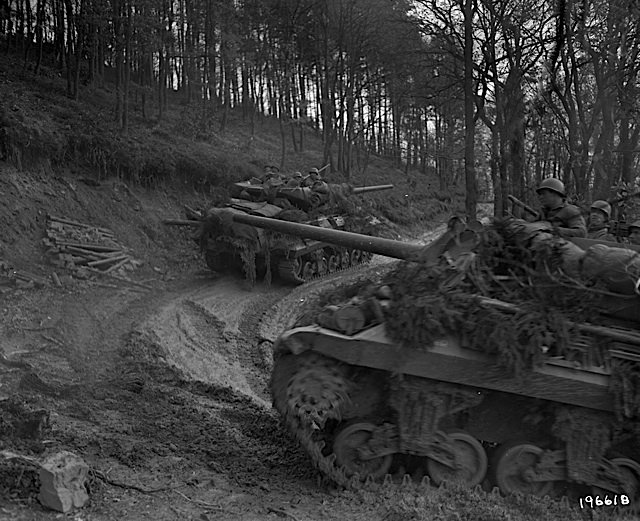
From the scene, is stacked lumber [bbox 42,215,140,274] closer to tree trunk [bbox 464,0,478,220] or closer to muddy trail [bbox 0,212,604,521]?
muddy trail [bbox 0,212,604,521]

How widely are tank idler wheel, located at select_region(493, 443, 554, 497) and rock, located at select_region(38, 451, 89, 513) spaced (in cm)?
338

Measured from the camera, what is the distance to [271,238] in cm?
1478

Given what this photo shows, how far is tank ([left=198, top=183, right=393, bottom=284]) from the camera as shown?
14.3m

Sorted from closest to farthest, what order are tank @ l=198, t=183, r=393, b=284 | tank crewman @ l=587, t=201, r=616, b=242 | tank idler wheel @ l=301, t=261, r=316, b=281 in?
tank crewman @ l=587, t=201, r=616, b=242, tank @ l=198, t=183, r=393, b=284, tank idler wheel @ l=301, t=261, r=316, b=281

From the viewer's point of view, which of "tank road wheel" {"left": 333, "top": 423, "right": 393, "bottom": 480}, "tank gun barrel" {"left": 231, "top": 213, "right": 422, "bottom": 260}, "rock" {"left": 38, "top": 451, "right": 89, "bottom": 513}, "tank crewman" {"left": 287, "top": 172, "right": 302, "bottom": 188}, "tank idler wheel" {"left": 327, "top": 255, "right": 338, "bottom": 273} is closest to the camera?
"rock" {"left": 38, "top": 451, "right": 89, "bottom": 513}

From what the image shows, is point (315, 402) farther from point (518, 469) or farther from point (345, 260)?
point (345, 260)

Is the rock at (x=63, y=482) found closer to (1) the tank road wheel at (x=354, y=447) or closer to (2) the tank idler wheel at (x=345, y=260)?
(1) the tank road wheel at (x=354, y=447)

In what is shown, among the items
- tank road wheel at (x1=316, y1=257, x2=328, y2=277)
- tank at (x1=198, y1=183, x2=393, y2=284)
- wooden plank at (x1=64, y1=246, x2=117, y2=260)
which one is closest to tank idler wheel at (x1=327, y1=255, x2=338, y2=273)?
tank at (x1=198, y1=183, x2=393, y2=284)

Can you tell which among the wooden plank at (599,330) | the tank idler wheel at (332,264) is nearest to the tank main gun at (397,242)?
the wooden plank at (599,330)

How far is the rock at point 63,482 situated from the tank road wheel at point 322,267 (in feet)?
37.1

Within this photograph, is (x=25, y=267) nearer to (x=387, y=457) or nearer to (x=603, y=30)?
(x=387, y=457)

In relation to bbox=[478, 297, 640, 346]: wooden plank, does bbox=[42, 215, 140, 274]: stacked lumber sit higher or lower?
higher

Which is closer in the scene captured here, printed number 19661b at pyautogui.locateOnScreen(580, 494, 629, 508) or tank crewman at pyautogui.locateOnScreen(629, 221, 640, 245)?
printed number 19661b at pyautogui.locateOnScreen(580, 494, 629, 508)

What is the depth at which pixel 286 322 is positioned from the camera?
12.1m
